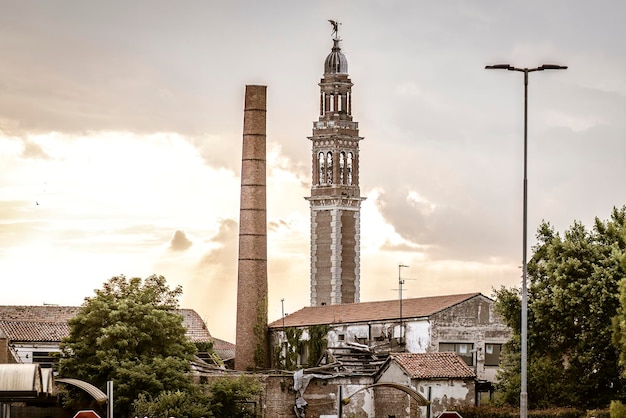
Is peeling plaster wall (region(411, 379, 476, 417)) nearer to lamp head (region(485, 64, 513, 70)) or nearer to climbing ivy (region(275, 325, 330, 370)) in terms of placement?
climbing ivy (region(275, 325, 330, 370))

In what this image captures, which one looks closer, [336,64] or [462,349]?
[462,349]

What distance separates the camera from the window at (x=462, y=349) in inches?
3152

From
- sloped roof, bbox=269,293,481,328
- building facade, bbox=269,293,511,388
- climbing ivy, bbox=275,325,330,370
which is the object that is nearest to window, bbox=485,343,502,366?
building facade, bbox=269,293,511,388

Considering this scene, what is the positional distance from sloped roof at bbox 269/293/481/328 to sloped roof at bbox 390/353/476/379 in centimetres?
714

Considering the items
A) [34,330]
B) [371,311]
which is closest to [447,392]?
[371,311]

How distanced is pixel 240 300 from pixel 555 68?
46331 millimetres

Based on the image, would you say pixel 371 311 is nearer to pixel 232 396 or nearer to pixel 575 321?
pixel 232 396

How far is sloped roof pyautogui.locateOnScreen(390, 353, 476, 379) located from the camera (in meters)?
71.0

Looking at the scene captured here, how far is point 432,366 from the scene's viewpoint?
71.8 meters

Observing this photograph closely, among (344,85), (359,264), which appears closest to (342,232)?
(359,264)

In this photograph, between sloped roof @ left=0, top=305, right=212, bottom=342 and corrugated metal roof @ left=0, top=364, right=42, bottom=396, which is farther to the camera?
sloped roof @ left=0, top=305, right=212, bottom=342

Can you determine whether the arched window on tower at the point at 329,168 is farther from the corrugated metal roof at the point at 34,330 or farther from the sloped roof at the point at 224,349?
the corrugated metal roof at the point at 34,330

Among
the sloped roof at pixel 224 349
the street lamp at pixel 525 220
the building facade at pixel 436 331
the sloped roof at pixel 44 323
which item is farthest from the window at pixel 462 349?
the street lamp at pixel 525 220

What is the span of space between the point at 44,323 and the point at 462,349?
2855 centimetres
